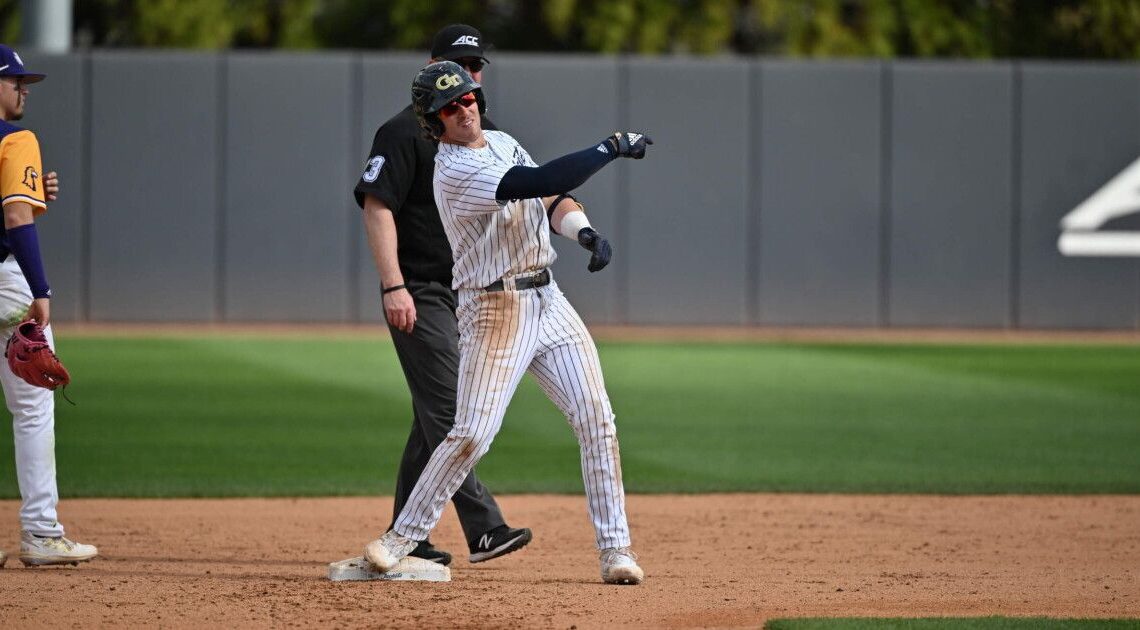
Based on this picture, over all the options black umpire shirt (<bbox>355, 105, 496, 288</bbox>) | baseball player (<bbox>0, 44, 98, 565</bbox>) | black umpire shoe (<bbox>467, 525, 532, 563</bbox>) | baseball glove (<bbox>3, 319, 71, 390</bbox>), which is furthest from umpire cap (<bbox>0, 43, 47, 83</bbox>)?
black umpire shoe (<bbox>467, 525, 532, 563</bbox>)

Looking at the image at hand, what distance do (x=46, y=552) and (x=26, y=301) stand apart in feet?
3.09

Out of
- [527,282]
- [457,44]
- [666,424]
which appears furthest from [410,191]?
[666,424]

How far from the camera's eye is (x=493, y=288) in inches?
213

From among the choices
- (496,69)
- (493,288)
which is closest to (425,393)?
(493,288)

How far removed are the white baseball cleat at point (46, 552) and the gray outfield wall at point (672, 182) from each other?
11850mm

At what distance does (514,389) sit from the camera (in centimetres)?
545

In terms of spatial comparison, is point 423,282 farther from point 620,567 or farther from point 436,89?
point 620,567

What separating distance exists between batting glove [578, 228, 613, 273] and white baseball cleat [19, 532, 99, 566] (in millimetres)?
2317

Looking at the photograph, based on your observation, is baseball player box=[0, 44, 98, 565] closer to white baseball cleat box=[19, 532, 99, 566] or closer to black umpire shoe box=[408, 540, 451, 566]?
white baseball cleat box=[19, 532, 99, 566]

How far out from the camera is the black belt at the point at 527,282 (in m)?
5.41

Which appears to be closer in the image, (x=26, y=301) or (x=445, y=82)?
(x=445, y=82)

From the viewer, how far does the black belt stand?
5.41m

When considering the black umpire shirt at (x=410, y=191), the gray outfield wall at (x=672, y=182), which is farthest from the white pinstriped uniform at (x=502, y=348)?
the gray outfield wall at (x=672, y=182)

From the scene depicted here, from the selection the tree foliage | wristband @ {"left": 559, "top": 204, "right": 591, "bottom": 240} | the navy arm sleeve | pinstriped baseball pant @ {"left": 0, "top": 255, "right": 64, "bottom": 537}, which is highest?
the tree foliage
